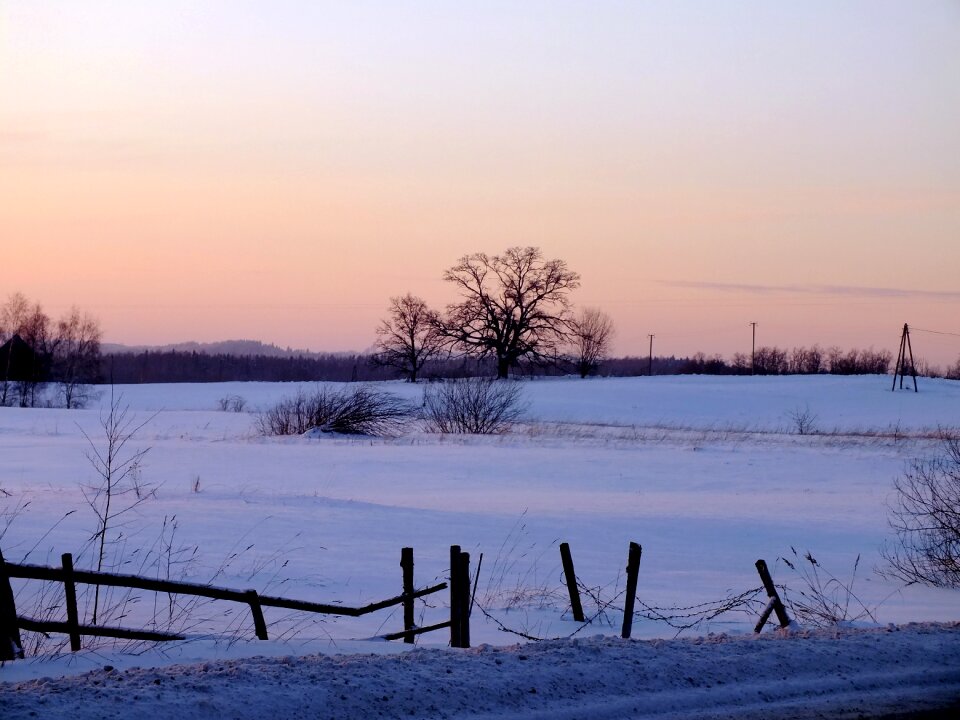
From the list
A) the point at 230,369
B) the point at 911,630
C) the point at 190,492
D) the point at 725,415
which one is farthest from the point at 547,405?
the point at 230,369

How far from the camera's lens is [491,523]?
59.8 feet

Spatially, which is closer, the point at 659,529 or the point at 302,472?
the point at 659,529

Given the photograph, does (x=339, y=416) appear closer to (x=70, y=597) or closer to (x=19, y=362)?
(x=70, y=597)

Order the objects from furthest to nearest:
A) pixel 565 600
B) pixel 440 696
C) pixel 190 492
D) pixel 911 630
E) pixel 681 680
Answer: pixel 190 492
pixel 565 600
pixel 911 630
pixel 681 680
pixel 440 696

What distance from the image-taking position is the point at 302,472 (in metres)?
26.3

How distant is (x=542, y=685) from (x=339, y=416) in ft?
115

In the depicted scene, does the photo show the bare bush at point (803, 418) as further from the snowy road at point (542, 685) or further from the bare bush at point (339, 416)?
the snowy road at point (542, 685)

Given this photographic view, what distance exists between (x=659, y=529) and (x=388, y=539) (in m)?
5.16

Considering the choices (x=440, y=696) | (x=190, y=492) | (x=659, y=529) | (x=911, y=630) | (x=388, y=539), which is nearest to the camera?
(x=440, y=696)

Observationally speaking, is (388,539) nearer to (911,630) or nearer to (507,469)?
(911,630)

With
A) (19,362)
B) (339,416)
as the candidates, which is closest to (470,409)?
(339,416)

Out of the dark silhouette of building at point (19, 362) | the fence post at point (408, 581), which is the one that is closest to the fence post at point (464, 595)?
the fence post at point (408, 581)

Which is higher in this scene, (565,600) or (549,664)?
(549,664)

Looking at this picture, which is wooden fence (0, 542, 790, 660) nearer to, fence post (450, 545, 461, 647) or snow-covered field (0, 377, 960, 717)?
fence post (450, 545, 461, 647)
